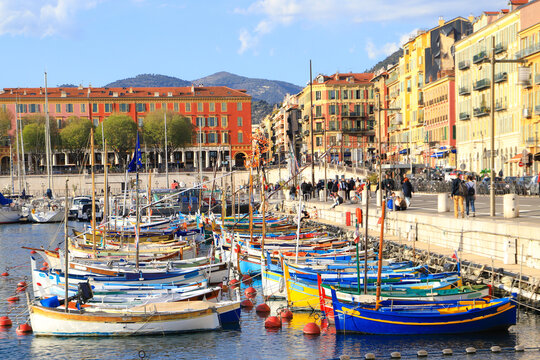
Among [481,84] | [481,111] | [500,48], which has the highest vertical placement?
[500,48]

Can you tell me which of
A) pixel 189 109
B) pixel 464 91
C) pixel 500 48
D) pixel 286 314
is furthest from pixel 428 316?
pixel 189 109

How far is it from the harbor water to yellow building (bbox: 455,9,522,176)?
4743 cm

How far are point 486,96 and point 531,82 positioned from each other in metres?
13.3

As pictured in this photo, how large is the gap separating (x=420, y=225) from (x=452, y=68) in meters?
69.4

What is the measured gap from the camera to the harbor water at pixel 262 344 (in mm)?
21312

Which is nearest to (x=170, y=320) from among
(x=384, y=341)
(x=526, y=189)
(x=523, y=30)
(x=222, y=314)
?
(x=222, y=314)

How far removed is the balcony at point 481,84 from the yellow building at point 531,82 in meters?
8.16

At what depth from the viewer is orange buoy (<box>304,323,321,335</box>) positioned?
23.4 metres

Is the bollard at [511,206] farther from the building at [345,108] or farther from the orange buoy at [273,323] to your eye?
the building at [345,108]

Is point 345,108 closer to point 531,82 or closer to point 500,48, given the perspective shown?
point 500,48

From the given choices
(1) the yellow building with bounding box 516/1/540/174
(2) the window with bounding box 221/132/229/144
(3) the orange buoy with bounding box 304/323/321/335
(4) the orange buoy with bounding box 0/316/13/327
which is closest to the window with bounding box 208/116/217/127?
(2) the window with bounding box 221/132/229/144

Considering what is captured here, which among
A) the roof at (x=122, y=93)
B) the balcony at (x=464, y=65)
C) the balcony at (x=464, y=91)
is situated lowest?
the balcony at (x=464, y=91)

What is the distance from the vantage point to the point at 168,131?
13462 centimetres

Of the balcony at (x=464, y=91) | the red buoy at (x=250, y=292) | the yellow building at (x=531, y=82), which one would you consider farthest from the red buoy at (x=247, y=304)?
the balcony at (x=464, y=91)
